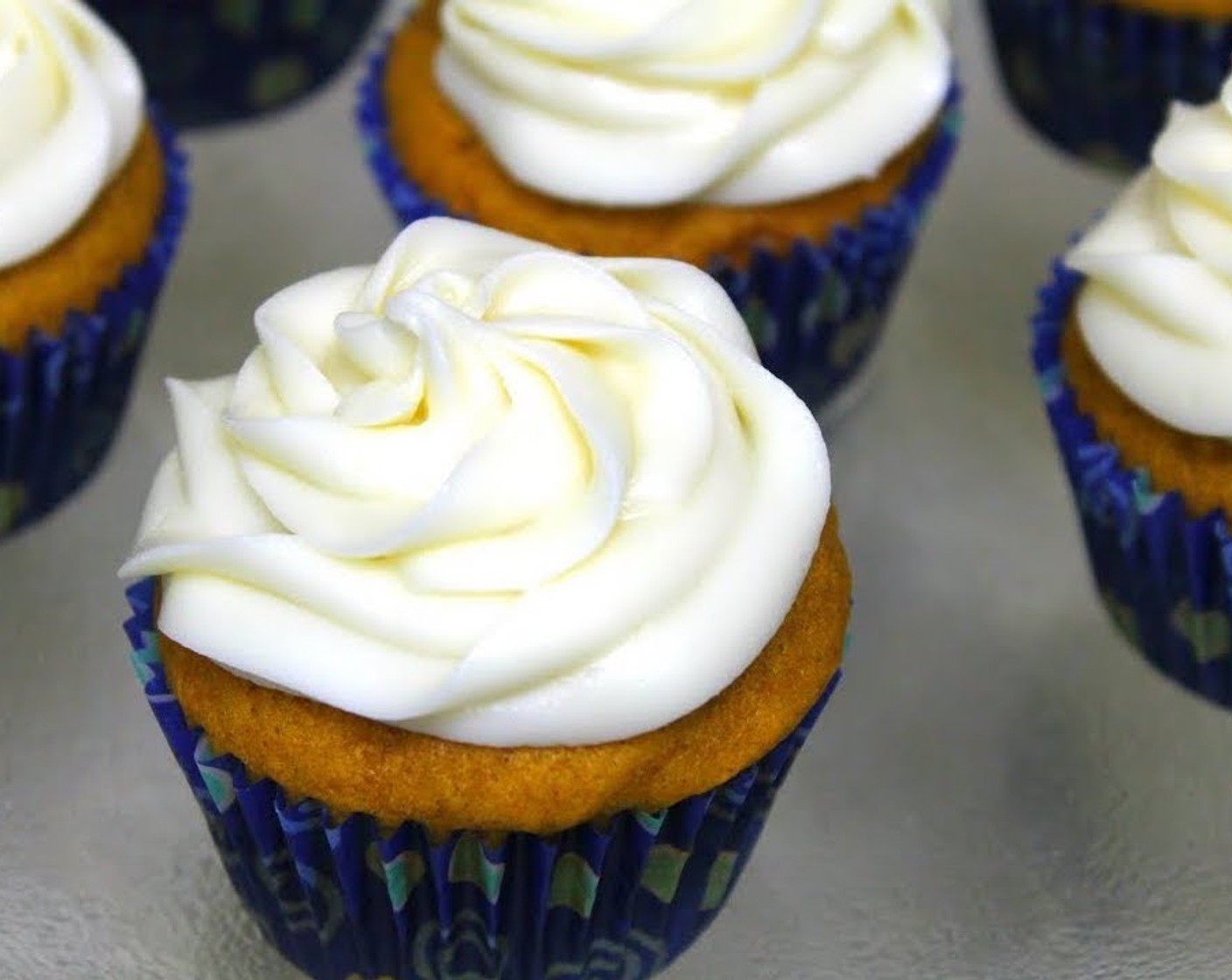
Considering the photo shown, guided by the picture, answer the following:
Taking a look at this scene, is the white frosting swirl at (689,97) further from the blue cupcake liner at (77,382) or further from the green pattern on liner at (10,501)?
the green pattern on liner at (10,501)

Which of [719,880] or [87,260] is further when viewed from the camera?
[87,260]

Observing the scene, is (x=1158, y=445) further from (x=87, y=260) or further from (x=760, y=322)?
(x=87, y=260)

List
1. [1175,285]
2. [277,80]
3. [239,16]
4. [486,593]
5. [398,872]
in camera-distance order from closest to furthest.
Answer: [486,593] < [398,872] < [1175,285] < [239,16] < [277,80]

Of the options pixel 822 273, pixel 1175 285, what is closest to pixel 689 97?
pixel 822 273

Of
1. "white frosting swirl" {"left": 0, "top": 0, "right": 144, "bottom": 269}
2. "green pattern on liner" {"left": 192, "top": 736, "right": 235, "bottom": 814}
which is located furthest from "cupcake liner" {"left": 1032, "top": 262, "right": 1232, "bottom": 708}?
"white frosting swirl" {"left": 0, "top": 0, "right": 144, "bottom": 269}

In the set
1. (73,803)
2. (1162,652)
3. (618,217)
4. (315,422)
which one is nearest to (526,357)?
(315,422)

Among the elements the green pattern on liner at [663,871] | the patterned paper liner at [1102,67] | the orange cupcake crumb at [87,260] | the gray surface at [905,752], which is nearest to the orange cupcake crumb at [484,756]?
the green pattern on liner at [663,871]

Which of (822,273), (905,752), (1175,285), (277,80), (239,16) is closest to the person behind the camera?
(1175,285)
